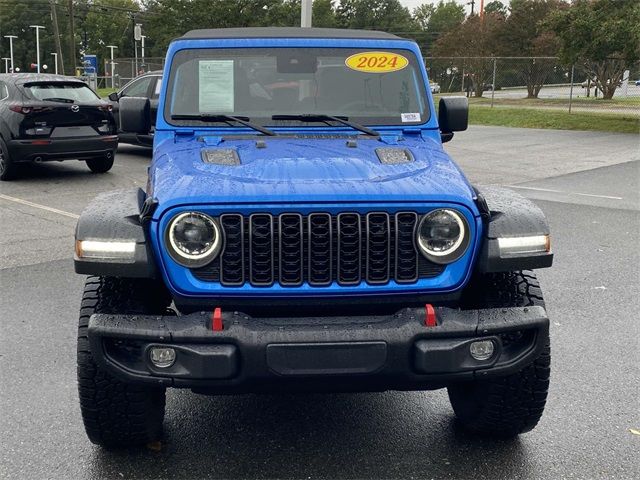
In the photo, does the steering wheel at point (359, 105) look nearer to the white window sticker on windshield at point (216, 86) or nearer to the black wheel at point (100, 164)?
the white window sticker on windshield at point (216, 86)

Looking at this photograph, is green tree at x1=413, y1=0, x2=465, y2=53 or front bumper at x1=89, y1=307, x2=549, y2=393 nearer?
front bumper at x1=89, y1=307, x2=549, y2=393

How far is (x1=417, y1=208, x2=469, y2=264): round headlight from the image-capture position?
3.11m

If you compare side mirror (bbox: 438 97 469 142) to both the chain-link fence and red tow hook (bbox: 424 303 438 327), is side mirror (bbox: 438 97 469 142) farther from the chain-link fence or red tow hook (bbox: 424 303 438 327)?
the chain-link fence

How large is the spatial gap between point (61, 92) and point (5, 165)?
1417 millimetres

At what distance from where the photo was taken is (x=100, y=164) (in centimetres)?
1265

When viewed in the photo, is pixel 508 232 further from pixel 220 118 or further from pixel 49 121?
pixel 49 121

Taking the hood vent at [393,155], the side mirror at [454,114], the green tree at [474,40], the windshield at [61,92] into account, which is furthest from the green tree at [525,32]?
the hood vent at [393,155]

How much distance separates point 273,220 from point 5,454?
1735mm

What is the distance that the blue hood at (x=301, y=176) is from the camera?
3.05 metres

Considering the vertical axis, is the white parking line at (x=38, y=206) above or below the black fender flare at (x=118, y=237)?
below

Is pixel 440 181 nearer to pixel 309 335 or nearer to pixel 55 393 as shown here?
pixel 309 335

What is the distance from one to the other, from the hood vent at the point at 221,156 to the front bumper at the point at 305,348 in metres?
0.85

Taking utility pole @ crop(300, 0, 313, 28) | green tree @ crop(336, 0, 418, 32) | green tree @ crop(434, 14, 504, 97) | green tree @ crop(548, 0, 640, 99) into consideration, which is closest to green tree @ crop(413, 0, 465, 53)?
green tree @ crop(336, 0, 418, 32)

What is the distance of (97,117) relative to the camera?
39.1ft
